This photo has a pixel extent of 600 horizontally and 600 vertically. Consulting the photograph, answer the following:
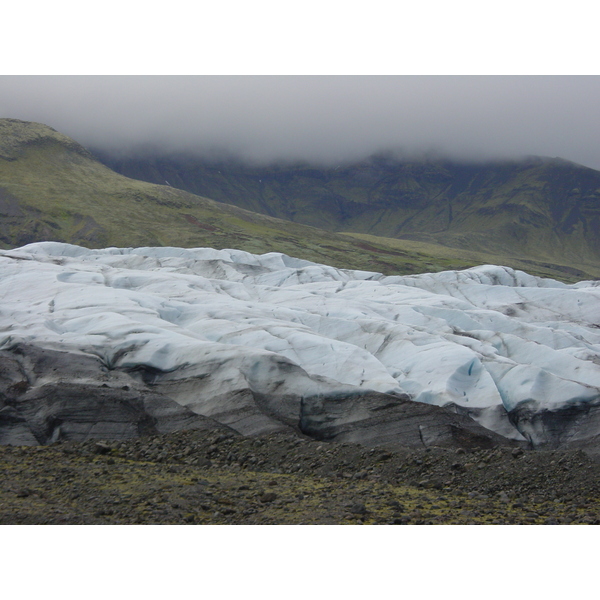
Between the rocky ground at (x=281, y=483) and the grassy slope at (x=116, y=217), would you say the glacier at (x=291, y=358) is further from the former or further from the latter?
the grassy slope at (x=116, y=217)

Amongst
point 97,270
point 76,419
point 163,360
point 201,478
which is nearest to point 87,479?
point 201,478

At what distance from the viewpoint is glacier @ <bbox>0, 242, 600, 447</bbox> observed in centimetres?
1875

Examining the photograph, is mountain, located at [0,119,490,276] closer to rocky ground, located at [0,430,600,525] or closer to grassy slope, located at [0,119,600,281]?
grassy slope, located at [0,119,600,281]

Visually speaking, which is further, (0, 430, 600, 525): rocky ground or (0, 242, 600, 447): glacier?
(0, 242, 600, 447): glacier

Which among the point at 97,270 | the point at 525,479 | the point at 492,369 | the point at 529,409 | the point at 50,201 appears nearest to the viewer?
the point at 525,479

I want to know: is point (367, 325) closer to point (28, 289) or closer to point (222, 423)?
point (222, 423)

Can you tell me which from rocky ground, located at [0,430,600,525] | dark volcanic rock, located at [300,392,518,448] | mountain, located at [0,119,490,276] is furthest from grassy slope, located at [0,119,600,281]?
rocky ground, located at [0,430,600,525]

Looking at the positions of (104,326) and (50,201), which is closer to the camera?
(104,326)

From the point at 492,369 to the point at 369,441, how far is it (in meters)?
8.95

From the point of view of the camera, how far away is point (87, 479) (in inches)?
517

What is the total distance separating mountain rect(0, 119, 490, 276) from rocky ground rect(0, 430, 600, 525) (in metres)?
104

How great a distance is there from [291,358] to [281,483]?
30.6ft

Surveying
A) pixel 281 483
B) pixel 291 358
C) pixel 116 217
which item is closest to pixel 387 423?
pixel 281 483

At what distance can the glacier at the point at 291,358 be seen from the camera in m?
18.8
